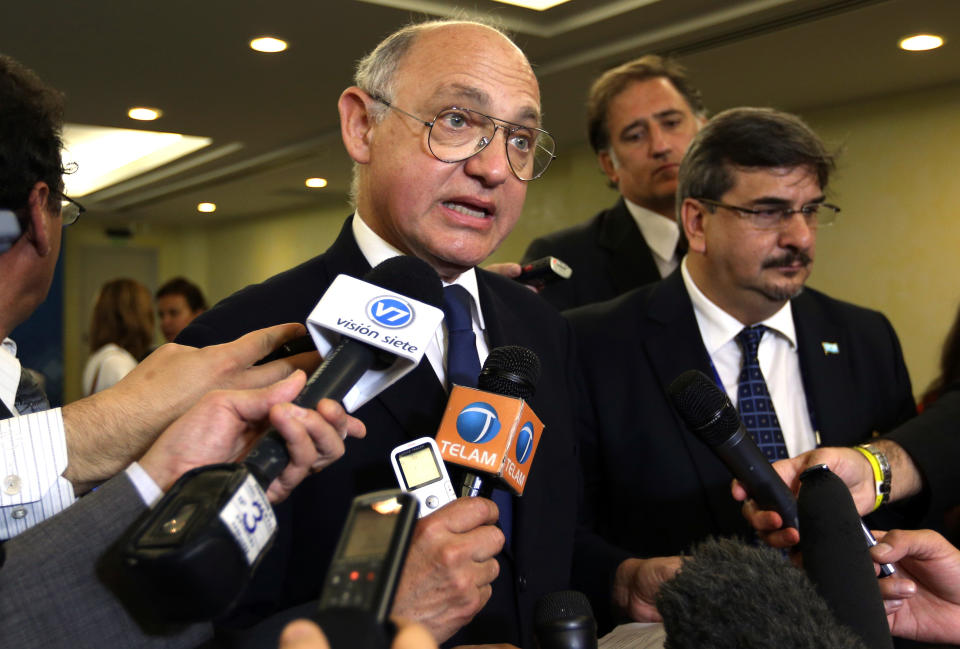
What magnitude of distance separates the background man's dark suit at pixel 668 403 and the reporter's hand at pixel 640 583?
1.09 feet


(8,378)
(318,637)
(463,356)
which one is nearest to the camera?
(318,637)

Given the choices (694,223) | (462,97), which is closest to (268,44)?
(694,223)

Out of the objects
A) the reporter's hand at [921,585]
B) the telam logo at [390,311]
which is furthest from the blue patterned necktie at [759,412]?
the telam logo at [390,311]

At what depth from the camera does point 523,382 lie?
1.24m

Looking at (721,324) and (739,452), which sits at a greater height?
(721,324)

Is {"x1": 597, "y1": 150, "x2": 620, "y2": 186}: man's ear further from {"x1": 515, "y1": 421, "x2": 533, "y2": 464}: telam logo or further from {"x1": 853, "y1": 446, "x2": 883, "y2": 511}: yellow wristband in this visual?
{"x1": 515, "y1": 421, "x2": 533, "y2": 464}: telam logo

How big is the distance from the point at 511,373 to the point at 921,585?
2.62 feet

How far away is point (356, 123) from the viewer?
5.82 ft

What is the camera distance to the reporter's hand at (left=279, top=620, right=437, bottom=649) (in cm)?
61

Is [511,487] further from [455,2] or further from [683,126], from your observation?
[455,2]

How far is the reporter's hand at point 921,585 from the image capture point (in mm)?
1354

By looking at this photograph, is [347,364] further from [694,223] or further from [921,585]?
[694,223]

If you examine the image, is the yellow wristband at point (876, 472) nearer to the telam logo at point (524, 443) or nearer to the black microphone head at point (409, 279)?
the telam logo at point (524, 443)

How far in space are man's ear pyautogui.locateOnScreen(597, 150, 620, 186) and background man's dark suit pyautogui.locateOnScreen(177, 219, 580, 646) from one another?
1.68 meters
